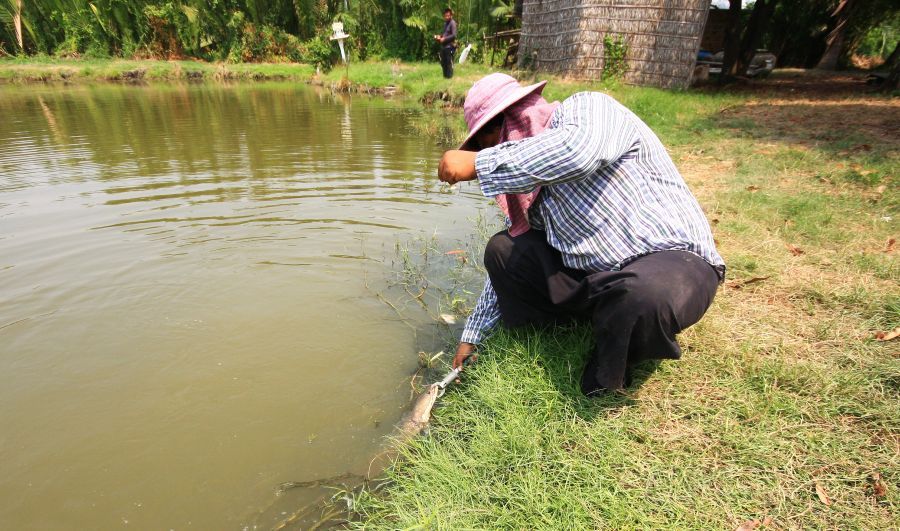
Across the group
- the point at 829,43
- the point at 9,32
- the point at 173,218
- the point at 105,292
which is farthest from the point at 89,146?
the point at 829,43

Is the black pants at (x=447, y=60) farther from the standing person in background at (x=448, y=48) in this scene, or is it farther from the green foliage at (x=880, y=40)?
the green foliage at (x=880, y=40)

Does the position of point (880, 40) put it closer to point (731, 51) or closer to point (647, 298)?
point (731, 51)

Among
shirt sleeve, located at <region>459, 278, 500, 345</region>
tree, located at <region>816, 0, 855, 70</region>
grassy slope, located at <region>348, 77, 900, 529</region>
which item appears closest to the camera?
grassy slope, located at <region>348, 77, 900, 529</region>

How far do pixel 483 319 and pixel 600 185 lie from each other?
35.7 inches

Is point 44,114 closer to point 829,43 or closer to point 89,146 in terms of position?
point 89,146

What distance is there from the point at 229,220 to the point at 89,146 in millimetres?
4748

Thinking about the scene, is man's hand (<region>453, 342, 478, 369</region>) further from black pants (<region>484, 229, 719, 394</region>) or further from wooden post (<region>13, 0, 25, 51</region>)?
wooden post (<region>13, 0, 25, 51</region>)

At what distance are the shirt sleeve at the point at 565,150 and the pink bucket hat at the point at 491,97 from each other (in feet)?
0.58

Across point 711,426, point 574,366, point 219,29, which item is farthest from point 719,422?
point 219,29

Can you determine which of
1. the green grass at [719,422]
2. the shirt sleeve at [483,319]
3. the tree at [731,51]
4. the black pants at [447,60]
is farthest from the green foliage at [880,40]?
the shirt sleeve at [483,319]

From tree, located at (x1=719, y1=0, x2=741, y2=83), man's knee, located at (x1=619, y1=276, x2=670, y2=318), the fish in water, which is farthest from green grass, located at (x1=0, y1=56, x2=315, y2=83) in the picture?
man's knee, located at (x1=619, y1=276, x2=670, y2=318)

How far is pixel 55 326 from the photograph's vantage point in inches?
113

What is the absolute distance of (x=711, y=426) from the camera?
162cm

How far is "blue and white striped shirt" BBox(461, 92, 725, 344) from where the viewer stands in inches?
57.7
